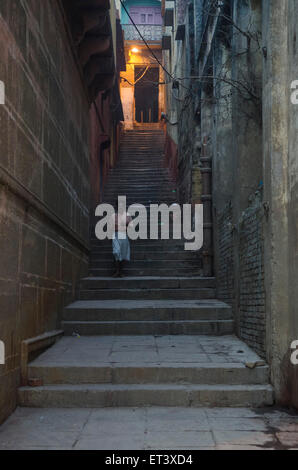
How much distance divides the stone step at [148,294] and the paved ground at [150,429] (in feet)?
11.0

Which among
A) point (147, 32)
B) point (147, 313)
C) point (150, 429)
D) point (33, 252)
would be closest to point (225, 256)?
point (147, 313)

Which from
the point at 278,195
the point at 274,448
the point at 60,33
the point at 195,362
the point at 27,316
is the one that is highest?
the point at 60,33

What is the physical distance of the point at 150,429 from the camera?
13.3 ft

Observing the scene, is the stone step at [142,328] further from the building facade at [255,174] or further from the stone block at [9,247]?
the stone block at [9,247]

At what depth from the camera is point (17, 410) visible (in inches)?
182

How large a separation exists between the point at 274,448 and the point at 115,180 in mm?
13805

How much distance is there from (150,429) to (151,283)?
4.42 meters

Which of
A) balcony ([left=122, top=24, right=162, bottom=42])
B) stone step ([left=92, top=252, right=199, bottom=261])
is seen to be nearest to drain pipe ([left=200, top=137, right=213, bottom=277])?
stone step ([left=92, top=252, right=199, bottom=261])

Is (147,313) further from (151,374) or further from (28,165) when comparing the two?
(28,165)

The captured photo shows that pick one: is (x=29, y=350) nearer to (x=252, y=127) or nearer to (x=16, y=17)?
(x=16, y=17)

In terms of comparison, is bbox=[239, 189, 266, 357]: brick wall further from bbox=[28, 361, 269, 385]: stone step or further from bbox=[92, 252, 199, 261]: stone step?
bbox=[92, 252, 199, 261]: stone step

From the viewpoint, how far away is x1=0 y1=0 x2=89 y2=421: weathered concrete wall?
170 inches

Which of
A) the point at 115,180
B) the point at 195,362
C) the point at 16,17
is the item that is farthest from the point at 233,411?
the point at 115,180

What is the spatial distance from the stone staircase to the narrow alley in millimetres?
19
